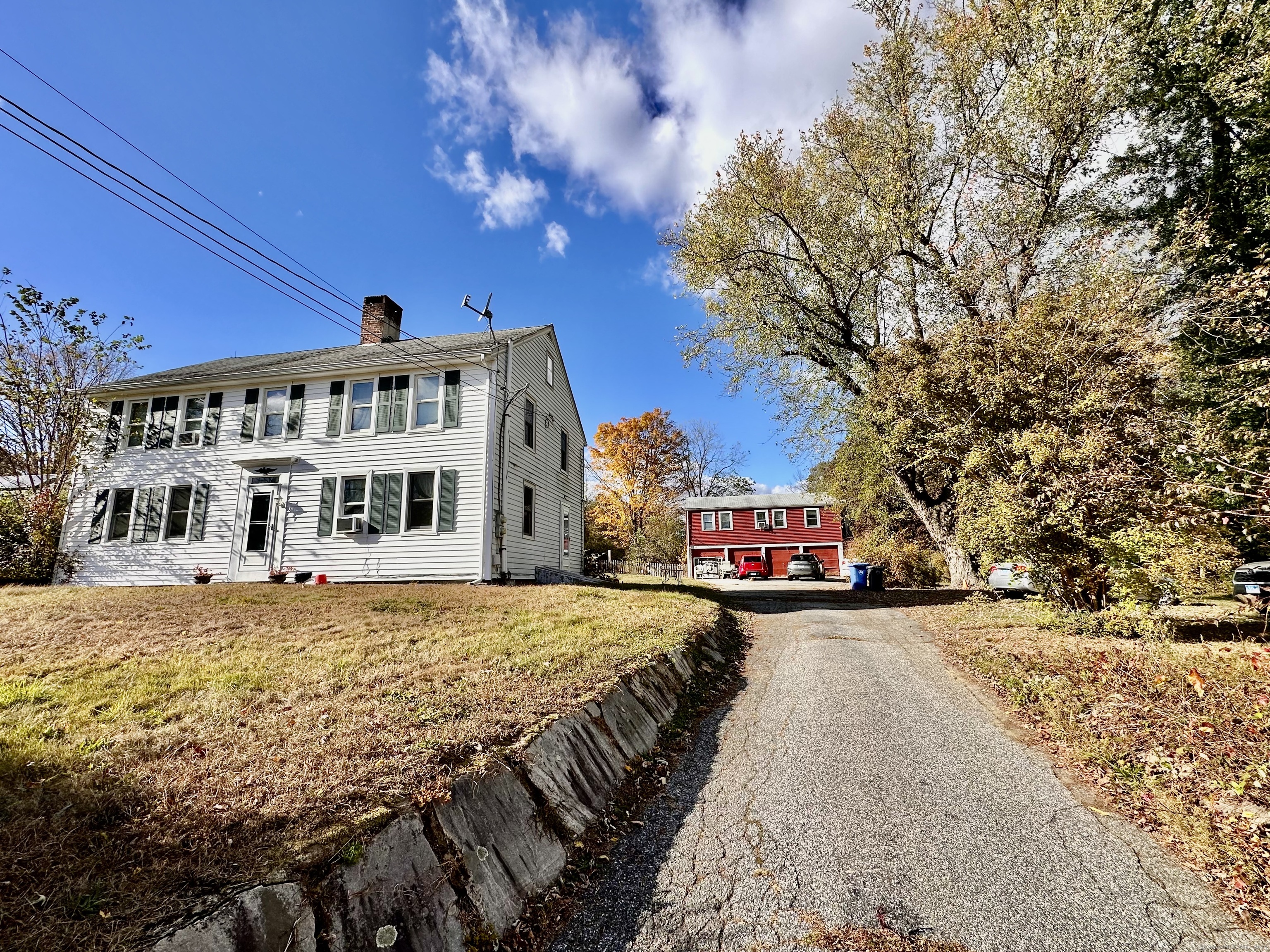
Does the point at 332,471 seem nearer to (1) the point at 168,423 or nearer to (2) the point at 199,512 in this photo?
(2) the point at 199,512

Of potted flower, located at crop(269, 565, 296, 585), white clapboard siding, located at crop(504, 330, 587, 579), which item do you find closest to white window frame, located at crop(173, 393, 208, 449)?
potted flower, located at crop(269, 565, 296, 585)

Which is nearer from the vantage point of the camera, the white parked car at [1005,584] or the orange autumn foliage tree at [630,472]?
the white parked car at [1005,584]

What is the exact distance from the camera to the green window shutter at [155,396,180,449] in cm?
1521

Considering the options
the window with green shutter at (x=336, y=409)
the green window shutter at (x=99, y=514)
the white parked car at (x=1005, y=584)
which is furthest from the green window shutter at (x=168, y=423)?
the white parked car at (x=1005, y=584)

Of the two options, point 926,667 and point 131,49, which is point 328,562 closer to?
point 131,49

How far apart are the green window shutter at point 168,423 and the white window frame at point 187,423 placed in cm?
13

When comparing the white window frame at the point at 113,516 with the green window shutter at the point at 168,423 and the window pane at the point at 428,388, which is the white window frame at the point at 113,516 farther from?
the window pane at the point at 428,388

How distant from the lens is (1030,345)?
9.23m

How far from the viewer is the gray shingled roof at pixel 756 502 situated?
36.0m

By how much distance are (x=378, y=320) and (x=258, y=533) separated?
6.79m

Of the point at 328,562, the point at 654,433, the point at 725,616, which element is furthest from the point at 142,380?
the point at 654,433

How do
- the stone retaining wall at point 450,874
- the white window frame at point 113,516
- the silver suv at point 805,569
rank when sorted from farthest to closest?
the silver suv at point 805,569 < the white window frame at point 113,516 < the stone retaining wall at point 450,874

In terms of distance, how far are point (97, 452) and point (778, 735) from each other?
64.5 feet

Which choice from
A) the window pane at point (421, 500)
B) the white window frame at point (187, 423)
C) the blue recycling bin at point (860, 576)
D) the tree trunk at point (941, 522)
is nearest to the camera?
the window pane at point (421, 500)
